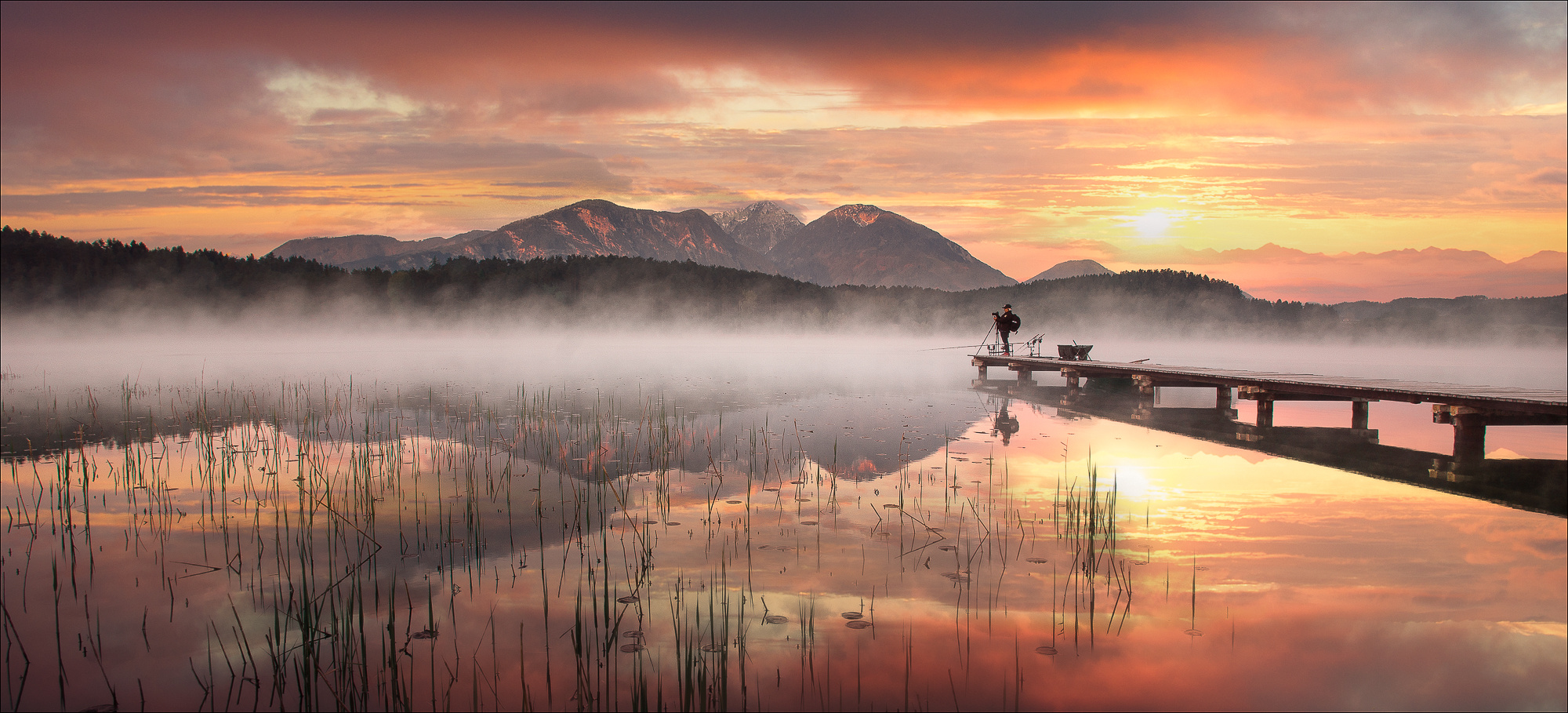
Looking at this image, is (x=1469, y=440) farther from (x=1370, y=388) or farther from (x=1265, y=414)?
(x=1265, y=414)

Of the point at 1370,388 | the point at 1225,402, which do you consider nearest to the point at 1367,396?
the point at 1370,388

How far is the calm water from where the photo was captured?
17.5 feet

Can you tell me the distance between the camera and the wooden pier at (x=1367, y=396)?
13.0 meters

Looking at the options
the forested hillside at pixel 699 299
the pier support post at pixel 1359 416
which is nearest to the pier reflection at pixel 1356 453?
the pier support post at pixel 1359 416

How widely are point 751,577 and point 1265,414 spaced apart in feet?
52.4

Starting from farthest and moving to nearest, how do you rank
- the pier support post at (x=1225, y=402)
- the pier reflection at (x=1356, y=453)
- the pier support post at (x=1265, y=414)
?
the pier support post at (x=1225, y=402)
the pier support post at (x=1265, y=414)
the pier reflection at (x=1356, y=453)

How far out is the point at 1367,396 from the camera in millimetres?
16188

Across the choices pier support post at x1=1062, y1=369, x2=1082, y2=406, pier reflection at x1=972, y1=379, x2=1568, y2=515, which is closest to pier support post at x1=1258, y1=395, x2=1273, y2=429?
pier reflection at x1=972, y1=379, x2=1568, y2=515

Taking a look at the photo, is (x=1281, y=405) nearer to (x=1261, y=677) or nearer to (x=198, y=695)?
(x=1261, y=677)

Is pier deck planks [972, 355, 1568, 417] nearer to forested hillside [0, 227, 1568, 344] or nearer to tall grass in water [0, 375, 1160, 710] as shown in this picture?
tall grass in water [0, 375, 1160, 710]

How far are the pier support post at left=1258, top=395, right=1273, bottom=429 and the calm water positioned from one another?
365 cm

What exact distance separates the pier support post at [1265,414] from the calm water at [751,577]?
3.65m

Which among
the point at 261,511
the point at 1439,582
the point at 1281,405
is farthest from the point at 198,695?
the point at 1281,405

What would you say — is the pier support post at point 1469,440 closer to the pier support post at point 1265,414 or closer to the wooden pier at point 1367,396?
the wooden pier at point 1367,396
